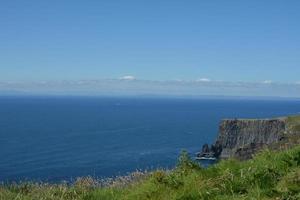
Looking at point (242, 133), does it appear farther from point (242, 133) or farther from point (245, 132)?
point (245, 132)

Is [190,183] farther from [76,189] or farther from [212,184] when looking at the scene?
[76,189]

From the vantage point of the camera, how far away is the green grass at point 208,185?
898 cm

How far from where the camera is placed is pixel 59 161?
11881 centimetres

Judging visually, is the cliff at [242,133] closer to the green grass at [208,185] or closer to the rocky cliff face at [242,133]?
the rocky cliff face at [242,133]

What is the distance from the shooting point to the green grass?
29.5ft

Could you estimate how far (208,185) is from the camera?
9.48 metres

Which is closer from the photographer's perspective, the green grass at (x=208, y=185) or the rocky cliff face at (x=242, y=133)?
the green grass at (x=208, y=185)

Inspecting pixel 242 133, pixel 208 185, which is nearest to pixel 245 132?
pixel 242 133

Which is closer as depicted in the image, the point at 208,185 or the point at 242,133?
the point at 208,185

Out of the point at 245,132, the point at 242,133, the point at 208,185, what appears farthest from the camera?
the point at 242,133

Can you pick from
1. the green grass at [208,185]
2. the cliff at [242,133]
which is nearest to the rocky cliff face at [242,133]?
the cliff at [242,133]

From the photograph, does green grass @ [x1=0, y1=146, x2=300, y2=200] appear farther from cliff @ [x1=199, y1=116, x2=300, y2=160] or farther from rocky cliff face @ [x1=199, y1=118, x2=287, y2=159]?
rocky cliff face @ [x1=199, y1=118, x2=287, y2=159]

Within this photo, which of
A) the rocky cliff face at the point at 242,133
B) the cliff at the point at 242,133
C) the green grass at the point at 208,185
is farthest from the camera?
the rocky cliff face at the point at 242,133

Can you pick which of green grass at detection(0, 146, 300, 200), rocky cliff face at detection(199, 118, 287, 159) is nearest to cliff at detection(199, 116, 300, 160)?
rocky cliff face at detection(199, 118, 287, 159)
